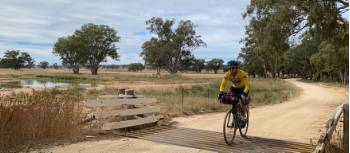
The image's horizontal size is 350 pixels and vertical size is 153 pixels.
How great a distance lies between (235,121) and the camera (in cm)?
965

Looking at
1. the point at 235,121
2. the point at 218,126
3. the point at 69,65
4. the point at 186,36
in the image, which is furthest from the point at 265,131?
the point at 69,65

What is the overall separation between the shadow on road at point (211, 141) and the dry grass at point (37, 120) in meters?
1.45

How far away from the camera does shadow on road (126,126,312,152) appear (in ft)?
30.0

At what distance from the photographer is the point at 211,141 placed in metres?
9.80

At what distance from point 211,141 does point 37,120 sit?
11.8 feet

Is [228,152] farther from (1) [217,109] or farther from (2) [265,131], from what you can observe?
(1) [217,109]

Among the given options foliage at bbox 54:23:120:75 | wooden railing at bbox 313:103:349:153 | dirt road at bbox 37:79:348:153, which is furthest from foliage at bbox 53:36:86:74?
wooden railing at bbox 313:103:349:153

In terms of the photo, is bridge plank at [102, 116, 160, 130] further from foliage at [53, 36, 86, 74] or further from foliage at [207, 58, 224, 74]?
foliage at [207, 58, 224, 74]

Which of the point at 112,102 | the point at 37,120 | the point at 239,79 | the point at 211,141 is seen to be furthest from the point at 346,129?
→ the point at 37,120

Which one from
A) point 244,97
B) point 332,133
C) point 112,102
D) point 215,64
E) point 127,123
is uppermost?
point 215,64

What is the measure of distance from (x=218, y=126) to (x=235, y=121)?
266 cm

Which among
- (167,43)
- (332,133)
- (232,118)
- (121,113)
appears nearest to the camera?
(332,133)

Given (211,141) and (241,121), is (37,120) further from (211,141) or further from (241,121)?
(241,121)

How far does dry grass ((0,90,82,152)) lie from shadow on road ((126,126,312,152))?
1.45 m
